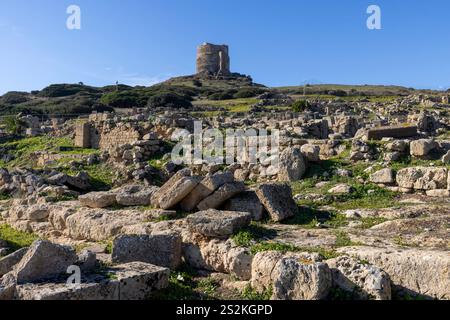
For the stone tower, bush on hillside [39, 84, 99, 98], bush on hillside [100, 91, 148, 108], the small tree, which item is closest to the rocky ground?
the small tree

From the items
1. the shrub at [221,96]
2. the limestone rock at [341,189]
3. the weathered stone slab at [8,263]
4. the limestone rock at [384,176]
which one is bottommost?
the weathered stone slab at [8,263]

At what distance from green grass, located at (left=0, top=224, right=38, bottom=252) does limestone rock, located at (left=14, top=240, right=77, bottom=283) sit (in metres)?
4.29

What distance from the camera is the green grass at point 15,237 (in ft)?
34.2

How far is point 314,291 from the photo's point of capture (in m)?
5.54

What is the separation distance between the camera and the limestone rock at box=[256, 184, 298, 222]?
28.9 feet

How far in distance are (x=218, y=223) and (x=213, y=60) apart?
86.3 meters

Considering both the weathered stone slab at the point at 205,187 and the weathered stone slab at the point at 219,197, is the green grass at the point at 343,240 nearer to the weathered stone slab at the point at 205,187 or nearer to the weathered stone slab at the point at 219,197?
the weathered stone slab at the point at 219,197

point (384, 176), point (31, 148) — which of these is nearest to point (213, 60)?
point (31, 148)

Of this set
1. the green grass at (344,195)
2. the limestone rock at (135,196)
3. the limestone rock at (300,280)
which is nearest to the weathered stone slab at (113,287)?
the limestone rock at (300,280)

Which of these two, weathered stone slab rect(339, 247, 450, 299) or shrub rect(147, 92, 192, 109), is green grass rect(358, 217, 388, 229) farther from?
shrub rect(147, 92, 192, 109)

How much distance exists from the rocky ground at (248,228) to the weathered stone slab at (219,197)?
21 millimetres

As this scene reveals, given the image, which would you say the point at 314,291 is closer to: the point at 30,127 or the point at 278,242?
the point at 278,242
